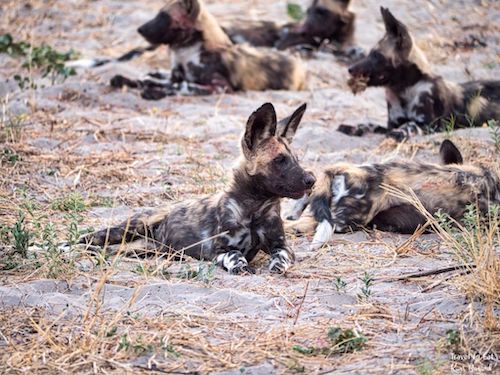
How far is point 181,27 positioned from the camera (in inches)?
388

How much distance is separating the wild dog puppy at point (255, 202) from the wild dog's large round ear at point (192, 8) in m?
5.16

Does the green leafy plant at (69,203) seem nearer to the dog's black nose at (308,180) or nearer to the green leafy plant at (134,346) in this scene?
the dog's black nose at (308,180)

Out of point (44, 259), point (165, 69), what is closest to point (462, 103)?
point (165, 69)

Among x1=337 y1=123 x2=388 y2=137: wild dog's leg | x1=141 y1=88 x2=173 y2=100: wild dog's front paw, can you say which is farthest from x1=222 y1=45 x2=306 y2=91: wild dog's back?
x1=337 y1=123 x2=388 y2=137: wild dog's leg

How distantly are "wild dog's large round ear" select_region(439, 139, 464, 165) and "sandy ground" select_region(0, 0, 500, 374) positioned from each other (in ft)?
2.21

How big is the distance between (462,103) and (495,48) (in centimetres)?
298

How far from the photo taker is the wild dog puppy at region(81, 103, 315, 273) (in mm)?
4695

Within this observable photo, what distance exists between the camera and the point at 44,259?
4301 mm

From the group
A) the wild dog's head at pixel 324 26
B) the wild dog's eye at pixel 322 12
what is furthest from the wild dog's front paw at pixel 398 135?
the wild dog's eye at pixel 322 12

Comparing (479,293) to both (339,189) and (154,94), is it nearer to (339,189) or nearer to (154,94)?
(339,189)

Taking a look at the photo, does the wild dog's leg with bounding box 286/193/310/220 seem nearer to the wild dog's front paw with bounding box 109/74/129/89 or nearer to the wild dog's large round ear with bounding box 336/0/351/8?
the wild dog's front paw with bounding box 109/74/129/89

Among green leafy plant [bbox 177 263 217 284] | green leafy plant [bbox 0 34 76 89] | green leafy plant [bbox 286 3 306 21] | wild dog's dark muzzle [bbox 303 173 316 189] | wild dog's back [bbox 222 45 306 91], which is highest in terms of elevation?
wild dog's dark muzzle [bbox 303 173 316 189]

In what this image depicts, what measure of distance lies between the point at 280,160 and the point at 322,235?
0.59 meters

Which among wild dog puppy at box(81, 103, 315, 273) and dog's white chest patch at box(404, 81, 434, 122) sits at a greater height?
wild dog puppy at box(81, 103, 315, 273)
